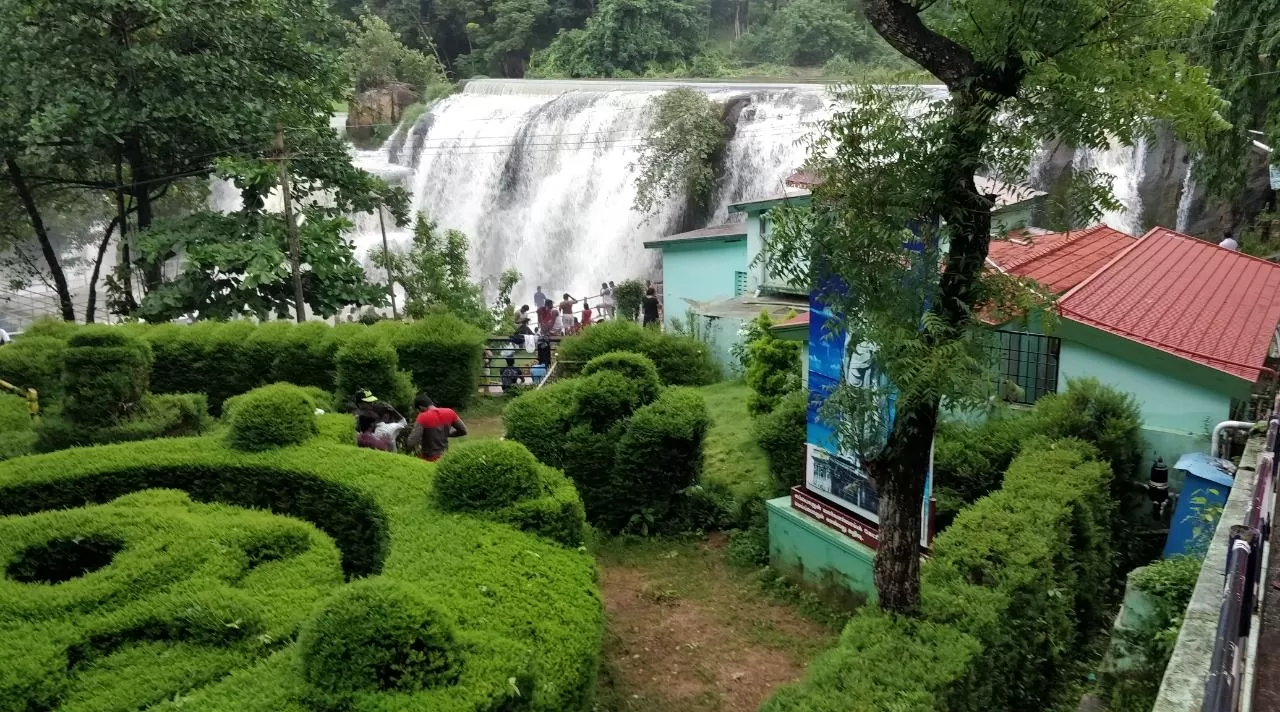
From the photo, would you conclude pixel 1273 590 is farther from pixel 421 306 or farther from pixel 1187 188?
pixel 1187 188

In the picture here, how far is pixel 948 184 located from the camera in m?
4.63

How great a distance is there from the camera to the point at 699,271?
69.8 ft

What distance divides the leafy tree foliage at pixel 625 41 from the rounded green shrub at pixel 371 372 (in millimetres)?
31245

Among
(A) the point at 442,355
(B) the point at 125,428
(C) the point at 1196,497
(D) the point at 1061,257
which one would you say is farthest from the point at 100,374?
(D) the point at 1061,257

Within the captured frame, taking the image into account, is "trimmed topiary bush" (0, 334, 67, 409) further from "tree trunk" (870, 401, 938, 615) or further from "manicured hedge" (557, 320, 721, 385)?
"tree trunk" (870, 401, 938, 615)

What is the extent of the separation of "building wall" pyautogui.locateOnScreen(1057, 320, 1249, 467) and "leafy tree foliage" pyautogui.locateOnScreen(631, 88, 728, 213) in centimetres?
1744

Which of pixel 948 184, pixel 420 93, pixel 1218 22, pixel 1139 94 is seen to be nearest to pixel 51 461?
pixel 948 184

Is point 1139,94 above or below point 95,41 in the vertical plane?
below

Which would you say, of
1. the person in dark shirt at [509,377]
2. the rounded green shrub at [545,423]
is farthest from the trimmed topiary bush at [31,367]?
the rounded green shrub at [545,423]

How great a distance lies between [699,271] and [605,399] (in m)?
11.7

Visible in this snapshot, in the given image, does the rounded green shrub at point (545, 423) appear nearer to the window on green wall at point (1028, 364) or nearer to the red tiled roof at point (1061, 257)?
the window on green wall at point (1028, 364)

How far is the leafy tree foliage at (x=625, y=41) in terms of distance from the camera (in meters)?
41.4

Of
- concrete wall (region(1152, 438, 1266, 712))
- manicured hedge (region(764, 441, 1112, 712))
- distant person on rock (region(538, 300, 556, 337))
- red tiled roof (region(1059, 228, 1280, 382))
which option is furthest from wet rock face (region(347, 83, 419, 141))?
concrete wall (region(1152, 438, 1266, 712))

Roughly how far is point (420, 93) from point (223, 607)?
37636 millimetres
